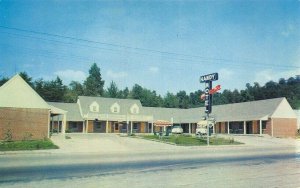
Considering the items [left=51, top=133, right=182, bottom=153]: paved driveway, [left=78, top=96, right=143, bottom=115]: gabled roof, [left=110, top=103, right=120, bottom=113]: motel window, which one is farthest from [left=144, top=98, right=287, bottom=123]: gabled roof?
[left=51, top=133, right=182, bottom=153]: paved driveway

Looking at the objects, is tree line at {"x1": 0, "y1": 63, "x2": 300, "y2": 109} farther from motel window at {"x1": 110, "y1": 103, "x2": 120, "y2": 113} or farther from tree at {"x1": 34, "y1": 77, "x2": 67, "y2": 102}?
motel window at {"x1": 110, "y1": 103, "x2": 120, "y2": 113}

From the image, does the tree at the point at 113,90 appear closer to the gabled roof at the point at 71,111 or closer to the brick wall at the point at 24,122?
the gabled roof at the point at 71,111

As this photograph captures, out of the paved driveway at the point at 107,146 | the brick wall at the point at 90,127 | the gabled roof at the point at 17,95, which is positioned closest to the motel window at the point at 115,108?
the brick wall at the point at 90,127

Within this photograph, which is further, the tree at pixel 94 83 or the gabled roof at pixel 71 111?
the tree at pixel 94 83

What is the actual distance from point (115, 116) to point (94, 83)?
50942 millimetres

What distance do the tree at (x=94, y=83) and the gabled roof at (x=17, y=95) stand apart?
6978 centimetres

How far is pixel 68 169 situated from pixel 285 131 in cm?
4330

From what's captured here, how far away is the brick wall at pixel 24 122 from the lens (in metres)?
35.0

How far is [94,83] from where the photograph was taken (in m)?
110

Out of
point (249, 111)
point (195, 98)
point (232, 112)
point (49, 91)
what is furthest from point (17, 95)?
point (195, 98)

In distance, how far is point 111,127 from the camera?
61.4 metres

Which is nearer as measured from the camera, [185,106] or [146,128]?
[146,128]

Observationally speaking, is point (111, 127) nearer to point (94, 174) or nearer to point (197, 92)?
point (94, 174)

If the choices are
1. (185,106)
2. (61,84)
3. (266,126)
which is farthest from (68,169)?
(185,106)
